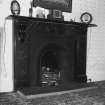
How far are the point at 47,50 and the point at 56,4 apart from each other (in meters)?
1.05

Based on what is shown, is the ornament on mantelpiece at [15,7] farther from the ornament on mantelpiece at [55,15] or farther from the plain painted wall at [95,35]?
the plain painted wall at [95,35]

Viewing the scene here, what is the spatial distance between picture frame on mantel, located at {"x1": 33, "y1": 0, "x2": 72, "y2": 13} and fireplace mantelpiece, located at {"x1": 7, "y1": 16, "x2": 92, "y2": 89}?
1.24 ft

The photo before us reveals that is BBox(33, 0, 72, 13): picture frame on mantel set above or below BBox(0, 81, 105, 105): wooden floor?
above

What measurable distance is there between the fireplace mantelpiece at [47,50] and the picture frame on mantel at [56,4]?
0.38 meters

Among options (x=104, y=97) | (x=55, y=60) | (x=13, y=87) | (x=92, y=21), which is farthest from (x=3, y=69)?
(x=92, y=21)

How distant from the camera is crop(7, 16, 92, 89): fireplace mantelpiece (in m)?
3.49

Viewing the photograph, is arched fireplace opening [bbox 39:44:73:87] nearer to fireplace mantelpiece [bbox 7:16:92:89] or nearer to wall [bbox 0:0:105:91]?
fireplace mantelpiece [bbox 7:16:92:89]

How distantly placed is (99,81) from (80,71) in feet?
2.52

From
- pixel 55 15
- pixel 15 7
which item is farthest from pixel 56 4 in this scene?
pixel 15 7

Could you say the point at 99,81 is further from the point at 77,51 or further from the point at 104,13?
the point at 104,13

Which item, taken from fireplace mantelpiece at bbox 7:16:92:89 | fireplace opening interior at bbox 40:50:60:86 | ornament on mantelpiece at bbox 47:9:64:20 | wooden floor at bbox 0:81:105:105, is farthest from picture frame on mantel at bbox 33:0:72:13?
wooden floor at bbox 0:81:105:105

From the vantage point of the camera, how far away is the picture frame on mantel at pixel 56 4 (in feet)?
12.2

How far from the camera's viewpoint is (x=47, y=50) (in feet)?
12.8

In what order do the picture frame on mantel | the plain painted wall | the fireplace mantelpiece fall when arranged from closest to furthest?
the fireplace mantelpiece → the picture frame on mantel → the plain painted wall
